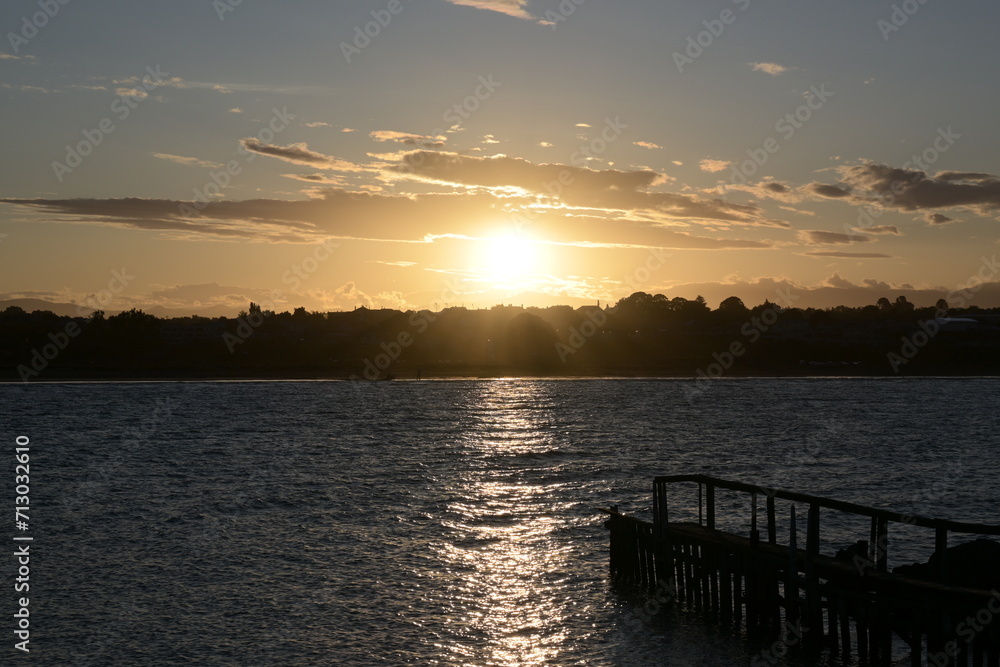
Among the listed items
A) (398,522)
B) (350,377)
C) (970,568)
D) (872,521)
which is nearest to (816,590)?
(872,521)

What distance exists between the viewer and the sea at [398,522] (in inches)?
879

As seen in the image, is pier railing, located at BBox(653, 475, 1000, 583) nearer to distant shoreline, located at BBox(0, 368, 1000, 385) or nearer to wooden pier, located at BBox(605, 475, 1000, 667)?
wooden pier, located at BBox(605, 475, 1000, 667)

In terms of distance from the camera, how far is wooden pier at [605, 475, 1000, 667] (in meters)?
17.4

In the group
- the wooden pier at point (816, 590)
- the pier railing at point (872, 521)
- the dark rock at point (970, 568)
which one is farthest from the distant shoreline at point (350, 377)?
the dark rock at point (970, 568)

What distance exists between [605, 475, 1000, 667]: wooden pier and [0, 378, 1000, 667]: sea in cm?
93

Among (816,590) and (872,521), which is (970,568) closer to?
(872,521)

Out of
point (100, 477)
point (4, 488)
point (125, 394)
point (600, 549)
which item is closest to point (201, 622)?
point (600, 549)

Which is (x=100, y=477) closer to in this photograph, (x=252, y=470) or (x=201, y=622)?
(x=252, y=470)

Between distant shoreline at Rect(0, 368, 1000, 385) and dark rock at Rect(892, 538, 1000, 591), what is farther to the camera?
distant shoreline at Rect(0, 368, 1000, 385)

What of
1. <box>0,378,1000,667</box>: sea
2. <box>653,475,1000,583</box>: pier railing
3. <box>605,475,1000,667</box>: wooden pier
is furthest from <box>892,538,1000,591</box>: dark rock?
<box>0,378,1000,667</box>: sea

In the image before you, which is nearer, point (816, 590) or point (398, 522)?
point (816, 590)

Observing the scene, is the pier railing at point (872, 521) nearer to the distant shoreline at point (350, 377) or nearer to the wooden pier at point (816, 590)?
the wooden pier at point (816, 590)

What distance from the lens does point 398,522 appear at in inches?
1470

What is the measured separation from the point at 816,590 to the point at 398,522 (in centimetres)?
2018
